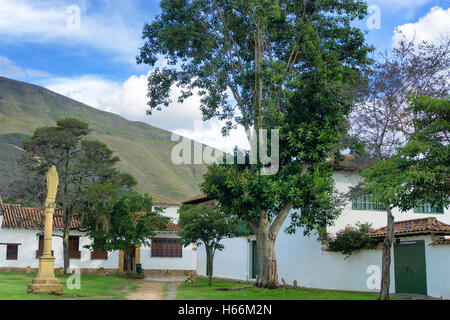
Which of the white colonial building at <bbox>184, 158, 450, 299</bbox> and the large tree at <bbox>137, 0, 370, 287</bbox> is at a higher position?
the large tree at <bbox>137, 0, 370, 287</bbox>

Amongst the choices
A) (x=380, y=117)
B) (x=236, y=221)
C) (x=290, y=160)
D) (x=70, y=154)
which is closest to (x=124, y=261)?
(x=70, y=154)

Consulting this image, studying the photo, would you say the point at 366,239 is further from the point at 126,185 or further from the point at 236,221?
the point at 126,185

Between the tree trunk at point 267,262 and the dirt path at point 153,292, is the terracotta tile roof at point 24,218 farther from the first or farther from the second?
the tree trunk at point 267,262

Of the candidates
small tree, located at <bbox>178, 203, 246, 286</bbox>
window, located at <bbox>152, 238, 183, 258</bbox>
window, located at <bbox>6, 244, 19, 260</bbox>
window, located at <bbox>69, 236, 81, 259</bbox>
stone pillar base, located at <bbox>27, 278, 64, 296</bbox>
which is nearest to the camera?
stone pillar base, located at <bbox>27, 278, 64, 296</bbox>

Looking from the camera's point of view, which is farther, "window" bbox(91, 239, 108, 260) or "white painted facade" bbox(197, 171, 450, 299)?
"window" bbox(91, 239, 108, 260)

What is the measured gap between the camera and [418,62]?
1563cm

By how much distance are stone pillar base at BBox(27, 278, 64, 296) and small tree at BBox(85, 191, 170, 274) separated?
48.0ft

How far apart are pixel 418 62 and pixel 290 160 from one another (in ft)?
18.9

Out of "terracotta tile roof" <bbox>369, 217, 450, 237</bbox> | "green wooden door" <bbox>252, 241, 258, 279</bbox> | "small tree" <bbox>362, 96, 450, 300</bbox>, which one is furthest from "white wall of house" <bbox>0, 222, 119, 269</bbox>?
"small tree" <bbox>362, 96, 450, 300</bbox>

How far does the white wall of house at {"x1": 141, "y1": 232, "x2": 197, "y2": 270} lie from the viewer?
117 feet

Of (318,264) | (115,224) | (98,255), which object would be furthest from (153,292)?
(98,255)

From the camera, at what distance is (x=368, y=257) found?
20.8 meters

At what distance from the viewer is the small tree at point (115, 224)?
2906cm

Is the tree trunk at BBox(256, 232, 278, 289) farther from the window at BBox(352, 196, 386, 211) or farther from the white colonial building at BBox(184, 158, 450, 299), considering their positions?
the window at BBox(352, 196, 386, 211)
